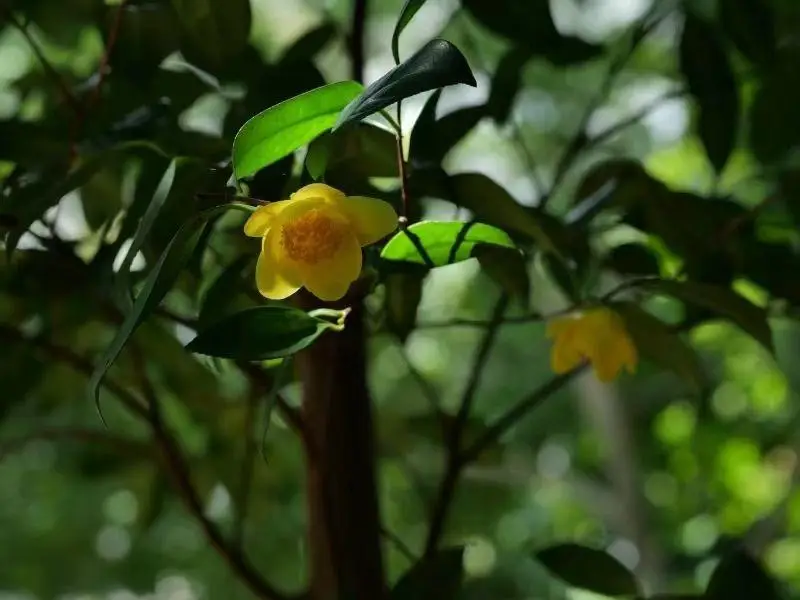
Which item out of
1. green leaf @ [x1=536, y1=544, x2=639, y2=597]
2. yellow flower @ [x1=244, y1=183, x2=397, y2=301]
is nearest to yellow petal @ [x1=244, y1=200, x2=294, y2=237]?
yellow flower @ [x1=244, y1=183, x2=397, y2=301]

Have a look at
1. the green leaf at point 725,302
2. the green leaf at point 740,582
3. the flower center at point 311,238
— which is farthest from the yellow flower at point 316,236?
the green leaf at point 740,582

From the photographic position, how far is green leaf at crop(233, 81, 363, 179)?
34 cm

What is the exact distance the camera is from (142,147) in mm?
470

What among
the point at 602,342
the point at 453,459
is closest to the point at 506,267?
the point at 602,342

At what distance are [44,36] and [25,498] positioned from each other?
0.97 meters

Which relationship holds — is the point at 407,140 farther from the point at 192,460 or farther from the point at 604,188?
the point at 192,460

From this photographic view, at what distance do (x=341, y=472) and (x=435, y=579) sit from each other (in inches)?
3.6

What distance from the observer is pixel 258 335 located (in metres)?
0.37

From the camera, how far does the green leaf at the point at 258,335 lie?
1.19ft

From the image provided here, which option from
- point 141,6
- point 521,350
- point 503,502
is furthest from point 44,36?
point 521,350

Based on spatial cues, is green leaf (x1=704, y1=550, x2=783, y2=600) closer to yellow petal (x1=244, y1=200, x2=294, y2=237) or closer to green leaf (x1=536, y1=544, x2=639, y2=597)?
green leaf (x1=536, y1=544, x2=639, y2=597)

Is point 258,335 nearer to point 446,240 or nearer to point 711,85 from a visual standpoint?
point 446,240

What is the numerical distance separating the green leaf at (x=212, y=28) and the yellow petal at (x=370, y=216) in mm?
180

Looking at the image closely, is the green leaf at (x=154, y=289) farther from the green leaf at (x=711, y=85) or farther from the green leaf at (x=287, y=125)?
the green leaf at (x=711, y=85)
